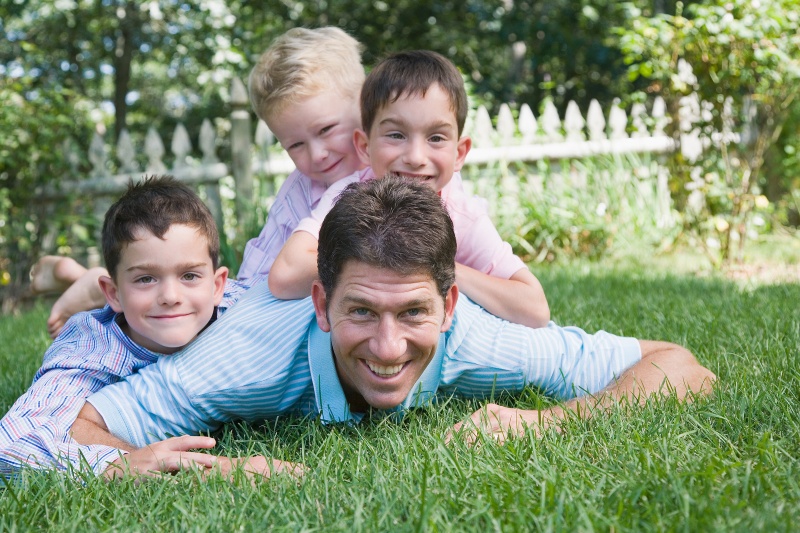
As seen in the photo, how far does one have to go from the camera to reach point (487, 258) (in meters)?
3.00

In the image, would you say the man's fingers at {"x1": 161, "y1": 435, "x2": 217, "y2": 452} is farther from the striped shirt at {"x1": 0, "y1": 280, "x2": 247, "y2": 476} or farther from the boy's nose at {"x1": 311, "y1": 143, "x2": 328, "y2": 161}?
the boy's nose at {"x1": 311, "y1": 143, "x2": 328, "y2": 161}

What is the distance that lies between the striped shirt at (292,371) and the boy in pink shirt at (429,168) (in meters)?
0.08

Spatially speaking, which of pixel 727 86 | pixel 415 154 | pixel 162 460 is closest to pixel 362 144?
pixel 415 154

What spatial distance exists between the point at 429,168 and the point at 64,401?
4.67 ft

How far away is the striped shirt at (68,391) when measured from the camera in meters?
2.31

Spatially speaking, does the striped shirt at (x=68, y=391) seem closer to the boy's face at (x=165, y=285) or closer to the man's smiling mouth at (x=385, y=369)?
the boy's face at (x=165, y=285)

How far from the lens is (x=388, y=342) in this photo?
2.24 meters

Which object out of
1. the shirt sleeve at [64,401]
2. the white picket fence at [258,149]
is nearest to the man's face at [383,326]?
the shirt sleeve at [64,401]

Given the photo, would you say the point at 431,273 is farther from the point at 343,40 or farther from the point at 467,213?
the point at 343,40

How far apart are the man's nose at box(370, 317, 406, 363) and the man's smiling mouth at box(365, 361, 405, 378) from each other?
6 cm

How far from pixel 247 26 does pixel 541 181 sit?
4.56 m

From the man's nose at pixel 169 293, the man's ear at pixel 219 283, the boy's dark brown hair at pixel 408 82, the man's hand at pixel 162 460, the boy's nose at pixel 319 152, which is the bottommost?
the man's hand at pixel 162 460

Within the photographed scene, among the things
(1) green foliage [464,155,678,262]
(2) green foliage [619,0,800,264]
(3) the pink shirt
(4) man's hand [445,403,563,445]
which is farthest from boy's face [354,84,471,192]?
(1) green foliage [464,155,678,262]

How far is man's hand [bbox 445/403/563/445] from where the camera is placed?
7.30ft
